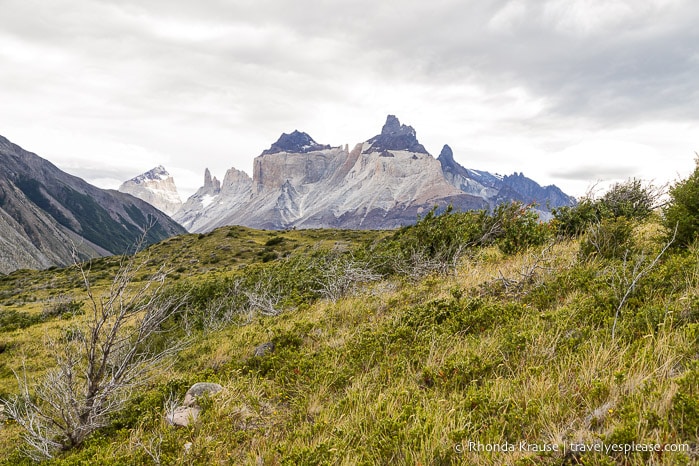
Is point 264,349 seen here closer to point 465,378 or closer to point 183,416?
point 183,416

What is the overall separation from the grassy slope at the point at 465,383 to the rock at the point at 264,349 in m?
0.21

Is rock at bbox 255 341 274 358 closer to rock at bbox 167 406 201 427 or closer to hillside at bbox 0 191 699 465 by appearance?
hillside at bbox 0 191 699 465

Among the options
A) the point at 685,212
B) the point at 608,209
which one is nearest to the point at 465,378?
the point at 685,212

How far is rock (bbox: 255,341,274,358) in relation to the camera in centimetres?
732

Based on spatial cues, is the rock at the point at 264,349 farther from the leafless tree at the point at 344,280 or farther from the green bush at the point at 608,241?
the green bush at the point at 608,241

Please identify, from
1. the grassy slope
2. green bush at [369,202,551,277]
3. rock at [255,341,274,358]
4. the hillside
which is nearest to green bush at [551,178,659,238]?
green bush at [369,202,551,277]

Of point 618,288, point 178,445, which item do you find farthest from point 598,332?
point 178,445

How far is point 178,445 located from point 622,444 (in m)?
4.73

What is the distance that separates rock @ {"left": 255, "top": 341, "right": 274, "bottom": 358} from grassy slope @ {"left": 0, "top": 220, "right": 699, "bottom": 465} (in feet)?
0.69

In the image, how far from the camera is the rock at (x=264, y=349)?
732 cm

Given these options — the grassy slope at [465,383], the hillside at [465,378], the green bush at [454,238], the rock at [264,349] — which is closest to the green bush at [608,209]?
the green bush at [454,238]

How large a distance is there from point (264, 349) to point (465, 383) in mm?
4540

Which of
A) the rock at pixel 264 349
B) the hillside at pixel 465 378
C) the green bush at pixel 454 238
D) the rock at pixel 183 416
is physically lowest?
the rock at pixel 183 416

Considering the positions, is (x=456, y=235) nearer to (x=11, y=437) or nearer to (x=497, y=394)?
(x=497, y=394)
